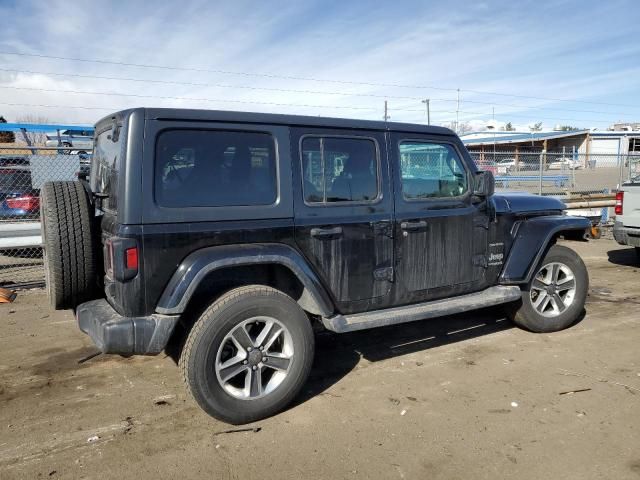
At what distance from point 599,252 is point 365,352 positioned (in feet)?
24.1

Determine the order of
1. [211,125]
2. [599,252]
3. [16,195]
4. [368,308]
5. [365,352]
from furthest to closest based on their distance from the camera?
[599,252] → [16,195] → [365,352] → [368,308] → [211,125]

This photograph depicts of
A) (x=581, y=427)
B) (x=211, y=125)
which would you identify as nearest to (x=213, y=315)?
(x=211, y=125)

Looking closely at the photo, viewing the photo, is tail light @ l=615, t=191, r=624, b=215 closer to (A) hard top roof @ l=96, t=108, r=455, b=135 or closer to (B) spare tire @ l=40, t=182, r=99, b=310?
(A) hard top roof @ l=96, t=108, r=455, b=135

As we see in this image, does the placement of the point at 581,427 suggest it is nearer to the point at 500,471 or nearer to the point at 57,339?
the point at 500,471

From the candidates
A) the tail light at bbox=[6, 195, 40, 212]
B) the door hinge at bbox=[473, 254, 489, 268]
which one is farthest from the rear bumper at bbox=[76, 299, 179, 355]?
the tail light at bbox=[6, 195, 40, 212]

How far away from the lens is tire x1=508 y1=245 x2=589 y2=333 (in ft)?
16.1

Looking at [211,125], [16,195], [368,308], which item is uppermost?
[211,125]

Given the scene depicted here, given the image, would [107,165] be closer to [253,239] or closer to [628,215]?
[253,239]

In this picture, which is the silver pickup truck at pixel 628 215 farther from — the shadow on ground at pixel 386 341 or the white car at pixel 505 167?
the white car at pixel 505 167

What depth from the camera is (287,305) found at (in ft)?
11.1

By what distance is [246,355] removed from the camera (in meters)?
3.31

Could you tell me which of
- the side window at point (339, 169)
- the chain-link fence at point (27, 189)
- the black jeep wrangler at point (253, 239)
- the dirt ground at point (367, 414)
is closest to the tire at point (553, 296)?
the dirt ground at point (367, 414)

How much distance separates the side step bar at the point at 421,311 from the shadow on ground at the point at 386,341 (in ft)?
1.86

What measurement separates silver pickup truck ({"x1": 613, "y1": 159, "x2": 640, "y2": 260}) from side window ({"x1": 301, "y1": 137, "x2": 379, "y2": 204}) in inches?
229
